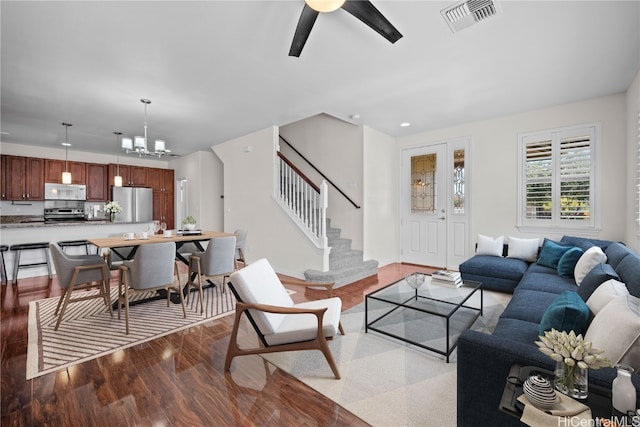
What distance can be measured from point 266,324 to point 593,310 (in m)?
2.07

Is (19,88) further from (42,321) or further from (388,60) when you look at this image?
(388,60)

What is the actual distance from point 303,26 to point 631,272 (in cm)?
304

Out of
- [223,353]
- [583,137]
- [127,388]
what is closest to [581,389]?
[223,353]

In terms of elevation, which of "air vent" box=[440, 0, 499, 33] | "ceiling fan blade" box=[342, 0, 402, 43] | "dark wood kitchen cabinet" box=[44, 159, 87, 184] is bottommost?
"dark wood kitchen cabinet" box=[44, 159, 87, 184]

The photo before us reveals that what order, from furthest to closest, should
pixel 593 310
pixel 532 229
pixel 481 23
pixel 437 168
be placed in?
1. pixel 437 168
2. pixel 532 229
3. pixel 481 23
4. pixel 593 310

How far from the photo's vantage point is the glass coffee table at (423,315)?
261 centimetres

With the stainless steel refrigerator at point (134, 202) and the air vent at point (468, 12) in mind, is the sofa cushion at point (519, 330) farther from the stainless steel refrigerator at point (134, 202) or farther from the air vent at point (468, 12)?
the stainless steel refrigerator at point (134, 202)

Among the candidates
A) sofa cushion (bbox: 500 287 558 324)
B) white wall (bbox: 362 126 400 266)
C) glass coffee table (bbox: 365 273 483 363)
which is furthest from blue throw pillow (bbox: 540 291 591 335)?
white wall (bbox: 362 126 400 266)

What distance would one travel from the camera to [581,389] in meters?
1.04

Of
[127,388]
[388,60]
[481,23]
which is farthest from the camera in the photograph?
[388,60]

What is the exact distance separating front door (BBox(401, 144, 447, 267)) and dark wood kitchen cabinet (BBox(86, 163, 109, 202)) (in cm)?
758

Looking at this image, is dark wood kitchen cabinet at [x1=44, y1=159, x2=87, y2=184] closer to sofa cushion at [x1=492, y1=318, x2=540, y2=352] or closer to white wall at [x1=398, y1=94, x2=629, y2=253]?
white wall at [x1=398, y1=94, x2=629, y2=253]

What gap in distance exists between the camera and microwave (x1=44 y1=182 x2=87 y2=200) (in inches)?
258

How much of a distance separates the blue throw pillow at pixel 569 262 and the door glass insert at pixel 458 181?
6.81 feet
